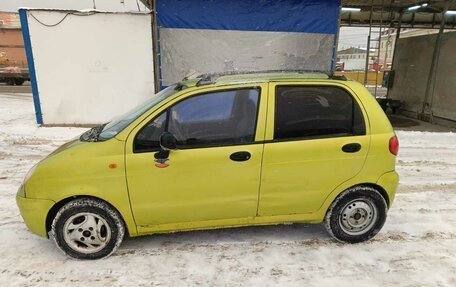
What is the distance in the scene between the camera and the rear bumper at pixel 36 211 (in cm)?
302

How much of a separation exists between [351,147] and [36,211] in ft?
9.92

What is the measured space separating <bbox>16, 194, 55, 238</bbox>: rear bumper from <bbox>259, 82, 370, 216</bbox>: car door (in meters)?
2.01

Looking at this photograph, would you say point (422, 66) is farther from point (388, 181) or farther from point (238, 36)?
point (388, 181)

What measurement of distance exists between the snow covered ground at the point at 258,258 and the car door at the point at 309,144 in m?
0.47

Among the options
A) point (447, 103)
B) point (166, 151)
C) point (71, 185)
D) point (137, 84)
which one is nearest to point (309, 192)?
point (166, 151)

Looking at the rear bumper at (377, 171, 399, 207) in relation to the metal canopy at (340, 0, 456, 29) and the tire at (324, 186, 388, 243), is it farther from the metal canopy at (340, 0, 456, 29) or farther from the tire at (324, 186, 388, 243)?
the metal canopy at (340, 0, 456, 29)

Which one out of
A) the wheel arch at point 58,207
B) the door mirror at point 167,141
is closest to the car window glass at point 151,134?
the door mirror at point 167,141

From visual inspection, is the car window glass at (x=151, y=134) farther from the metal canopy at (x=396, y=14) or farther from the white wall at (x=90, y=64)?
the metal canopy at (x=396, y=14)

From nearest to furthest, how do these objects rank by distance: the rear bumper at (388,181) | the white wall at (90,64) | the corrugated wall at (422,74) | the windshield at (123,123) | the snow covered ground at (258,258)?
the snow covered ground at (258,258)
the windshield at (123,123)
the rear bumper at (388,181)
the white wall at (90,64)
the corrugated wall at (422,74)

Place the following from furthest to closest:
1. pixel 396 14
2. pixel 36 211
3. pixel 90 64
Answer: pixel 396 14 < pixel 90 64 < pixel 36 211

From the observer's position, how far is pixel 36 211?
3.04 metres

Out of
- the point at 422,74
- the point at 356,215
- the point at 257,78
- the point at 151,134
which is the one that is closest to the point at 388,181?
the point at 356,215

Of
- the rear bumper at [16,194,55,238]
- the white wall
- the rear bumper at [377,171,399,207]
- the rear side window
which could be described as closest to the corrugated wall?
the rear bumper at [377,171,399,207]

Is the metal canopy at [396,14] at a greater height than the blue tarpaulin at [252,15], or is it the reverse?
the metal canopy at [396,14]
